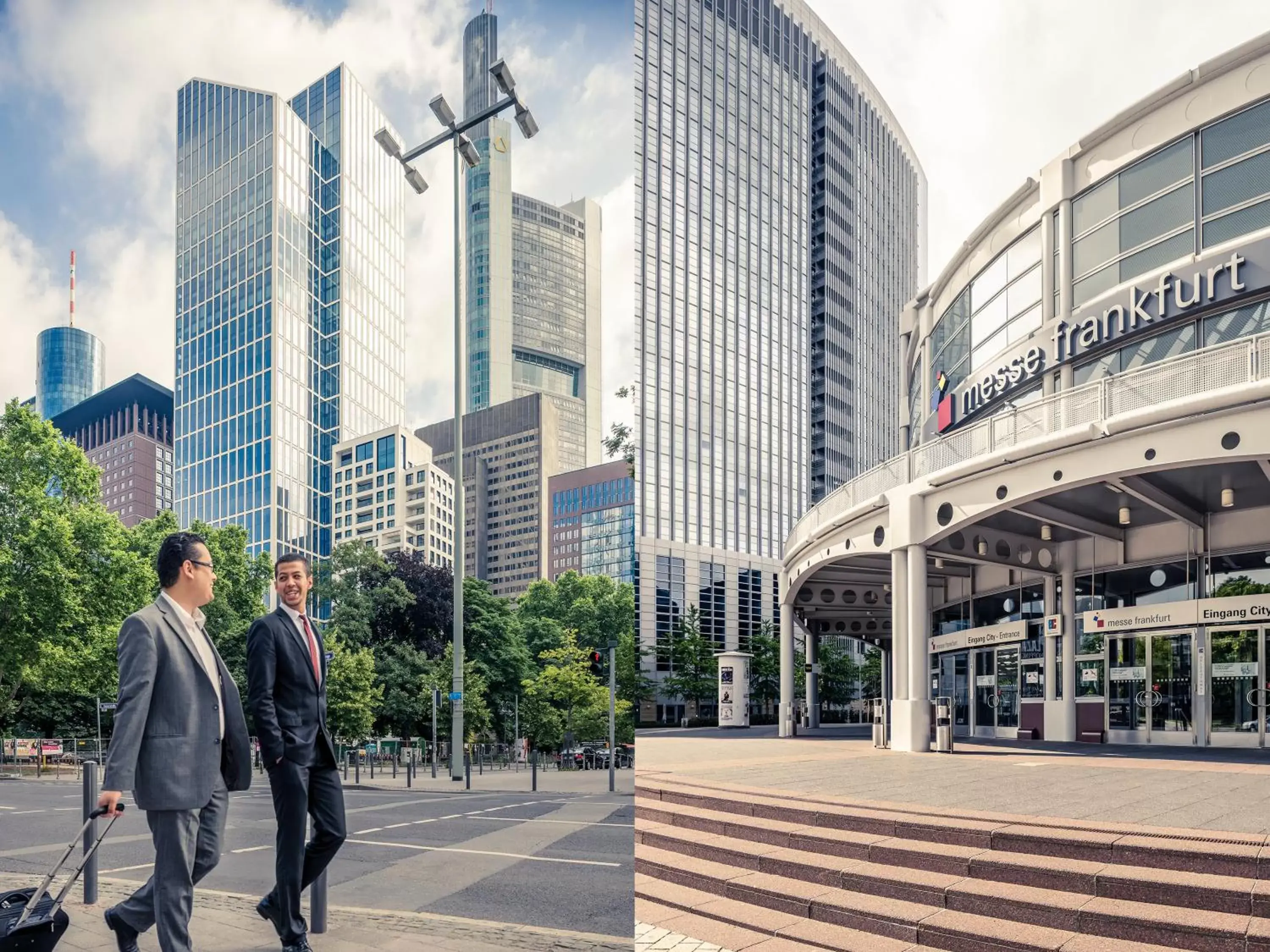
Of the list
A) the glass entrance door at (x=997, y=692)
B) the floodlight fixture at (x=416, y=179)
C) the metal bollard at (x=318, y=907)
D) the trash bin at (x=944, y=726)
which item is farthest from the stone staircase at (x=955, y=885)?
the glass entrance door at (x=997, y=692)

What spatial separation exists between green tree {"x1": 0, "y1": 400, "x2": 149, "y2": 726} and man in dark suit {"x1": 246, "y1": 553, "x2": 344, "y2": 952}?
→ 1.46 feet

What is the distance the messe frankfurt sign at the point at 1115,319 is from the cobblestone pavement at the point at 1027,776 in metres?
8.57

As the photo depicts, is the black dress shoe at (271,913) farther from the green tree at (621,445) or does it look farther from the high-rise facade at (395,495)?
the green tree at (621,445)

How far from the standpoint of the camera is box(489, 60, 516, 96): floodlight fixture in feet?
14.4

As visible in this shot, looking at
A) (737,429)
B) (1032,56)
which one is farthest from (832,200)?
(737,429)

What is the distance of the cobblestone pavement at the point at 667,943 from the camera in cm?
669

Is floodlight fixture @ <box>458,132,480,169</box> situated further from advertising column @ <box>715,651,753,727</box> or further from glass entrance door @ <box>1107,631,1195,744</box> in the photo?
advertising column @ <box>715,651,753,727</box>

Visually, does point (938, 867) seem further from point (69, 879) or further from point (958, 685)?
point (958, 685)

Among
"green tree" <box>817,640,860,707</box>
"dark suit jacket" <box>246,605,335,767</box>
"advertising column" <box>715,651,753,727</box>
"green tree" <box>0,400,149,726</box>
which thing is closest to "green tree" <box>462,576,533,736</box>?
"dark suit jacket" <box>246,605,335,767</box>

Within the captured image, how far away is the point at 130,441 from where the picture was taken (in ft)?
12.5

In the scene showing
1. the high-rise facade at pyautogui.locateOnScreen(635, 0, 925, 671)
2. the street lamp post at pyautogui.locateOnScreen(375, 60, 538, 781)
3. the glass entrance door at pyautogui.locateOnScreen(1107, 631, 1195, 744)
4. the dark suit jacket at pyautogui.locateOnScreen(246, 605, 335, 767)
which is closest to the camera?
the dark suit jacket at pyautogui.locateOnScreen(246, 605, 335, 767)

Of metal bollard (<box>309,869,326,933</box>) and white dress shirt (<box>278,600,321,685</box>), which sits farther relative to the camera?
metal bollard (<box>309,869,326,933</box>)

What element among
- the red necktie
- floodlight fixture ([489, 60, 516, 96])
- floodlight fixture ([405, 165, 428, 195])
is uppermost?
floodlight fixture ([489, 60, 516, 96])

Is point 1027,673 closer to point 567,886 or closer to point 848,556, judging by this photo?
point 848,556
